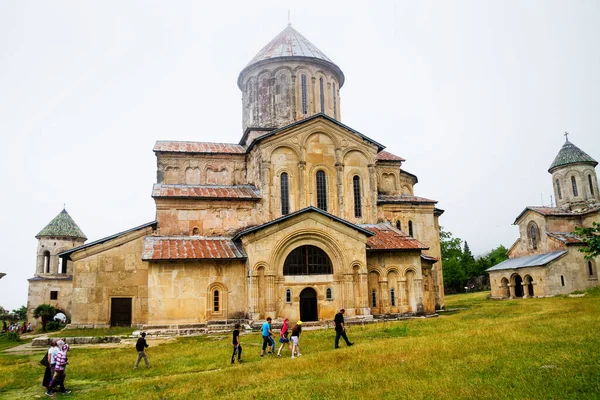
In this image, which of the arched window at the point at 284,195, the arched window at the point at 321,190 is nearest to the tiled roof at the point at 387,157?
the arched window at the point at 321,190

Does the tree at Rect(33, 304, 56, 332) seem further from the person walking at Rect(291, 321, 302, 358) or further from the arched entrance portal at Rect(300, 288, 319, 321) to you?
the person walking at Rect(291, 321, 302, 358)

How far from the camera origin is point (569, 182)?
4528 cm

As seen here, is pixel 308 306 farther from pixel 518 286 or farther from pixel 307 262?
pixel 518 286

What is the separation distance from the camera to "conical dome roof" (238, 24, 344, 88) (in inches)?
1254

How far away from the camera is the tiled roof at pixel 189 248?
23469 millimetres

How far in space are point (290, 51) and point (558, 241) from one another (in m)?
28.6

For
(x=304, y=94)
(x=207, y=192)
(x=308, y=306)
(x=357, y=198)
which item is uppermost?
(x=304, y=94)

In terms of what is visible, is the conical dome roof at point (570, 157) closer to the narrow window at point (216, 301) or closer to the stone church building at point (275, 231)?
the stone church building at point (275, 231)

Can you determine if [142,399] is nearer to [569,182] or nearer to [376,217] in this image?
[376,217]

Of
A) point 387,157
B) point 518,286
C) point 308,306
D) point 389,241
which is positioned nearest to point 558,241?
point 518,286

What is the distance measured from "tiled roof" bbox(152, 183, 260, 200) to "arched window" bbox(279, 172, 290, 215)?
150 centimetres

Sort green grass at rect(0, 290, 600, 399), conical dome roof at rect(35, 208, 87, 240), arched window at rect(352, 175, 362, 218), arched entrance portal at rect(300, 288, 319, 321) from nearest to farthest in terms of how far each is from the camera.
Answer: green grass at rect(0, 290, 600, 399), arched entrance portal at rect(300, 288, 319, 321), arched window at rect(352, 175, 362, 218), conical dome roof at rect(35, 208, 87, 240)

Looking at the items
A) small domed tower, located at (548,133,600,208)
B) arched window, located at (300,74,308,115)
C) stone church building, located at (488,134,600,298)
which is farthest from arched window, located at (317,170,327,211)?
small domed tower, located at (548,133,600,208)

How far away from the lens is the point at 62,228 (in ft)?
137
